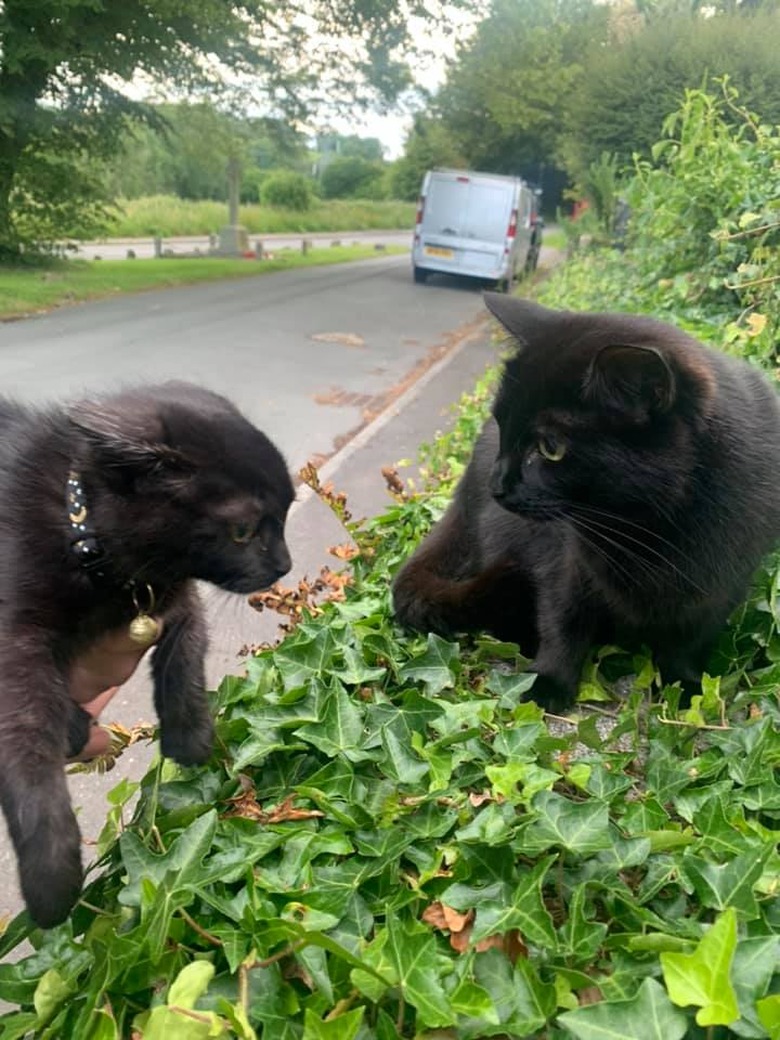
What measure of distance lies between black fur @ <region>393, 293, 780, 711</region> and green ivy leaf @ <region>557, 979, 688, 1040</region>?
98 centimetres

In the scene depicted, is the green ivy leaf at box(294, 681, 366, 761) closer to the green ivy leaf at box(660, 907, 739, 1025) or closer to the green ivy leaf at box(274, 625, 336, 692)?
the green ivy leaf at box(274, 625, 336, 692)

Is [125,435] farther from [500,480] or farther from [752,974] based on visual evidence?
[752,974]

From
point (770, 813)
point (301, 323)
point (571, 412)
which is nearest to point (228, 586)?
point (571, 412)

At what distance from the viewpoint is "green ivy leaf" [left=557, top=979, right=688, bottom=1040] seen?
0.88 m

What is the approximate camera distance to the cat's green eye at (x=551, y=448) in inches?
78.6

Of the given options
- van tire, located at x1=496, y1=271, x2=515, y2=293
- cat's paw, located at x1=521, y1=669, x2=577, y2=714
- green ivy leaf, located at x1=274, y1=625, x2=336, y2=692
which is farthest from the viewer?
van tire, located at x1=496, y1=271, x2=515, y2=293

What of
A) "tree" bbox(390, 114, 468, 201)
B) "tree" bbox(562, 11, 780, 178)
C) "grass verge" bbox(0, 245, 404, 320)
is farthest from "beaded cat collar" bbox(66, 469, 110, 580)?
"tree" bbox(390, 114, 468, 201)

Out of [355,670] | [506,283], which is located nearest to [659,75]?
[506,283]

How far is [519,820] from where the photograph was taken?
123cm

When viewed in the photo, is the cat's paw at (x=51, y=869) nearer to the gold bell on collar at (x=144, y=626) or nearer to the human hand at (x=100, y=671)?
the human hand at (x=100, y=671)

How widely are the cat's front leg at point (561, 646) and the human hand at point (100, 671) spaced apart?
38.7 inches

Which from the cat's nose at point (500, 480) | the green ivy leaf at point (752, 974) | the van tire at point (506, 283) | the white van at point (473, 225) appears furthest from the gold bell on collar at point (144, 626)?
the white van at point (473, 225)

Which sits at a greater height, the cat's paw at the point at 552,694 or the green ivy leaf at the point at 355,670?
the green ivy leaf at the point at 355,670

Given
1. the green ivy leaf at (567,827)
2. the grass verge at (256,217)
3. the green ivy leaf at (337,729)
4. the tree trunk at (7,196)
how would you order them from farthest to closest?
the grass verge at (256,217) < the tree trunk at (7,196) < the green ivy leaf at (337,729) < the green ivy leaf at (567,827)
